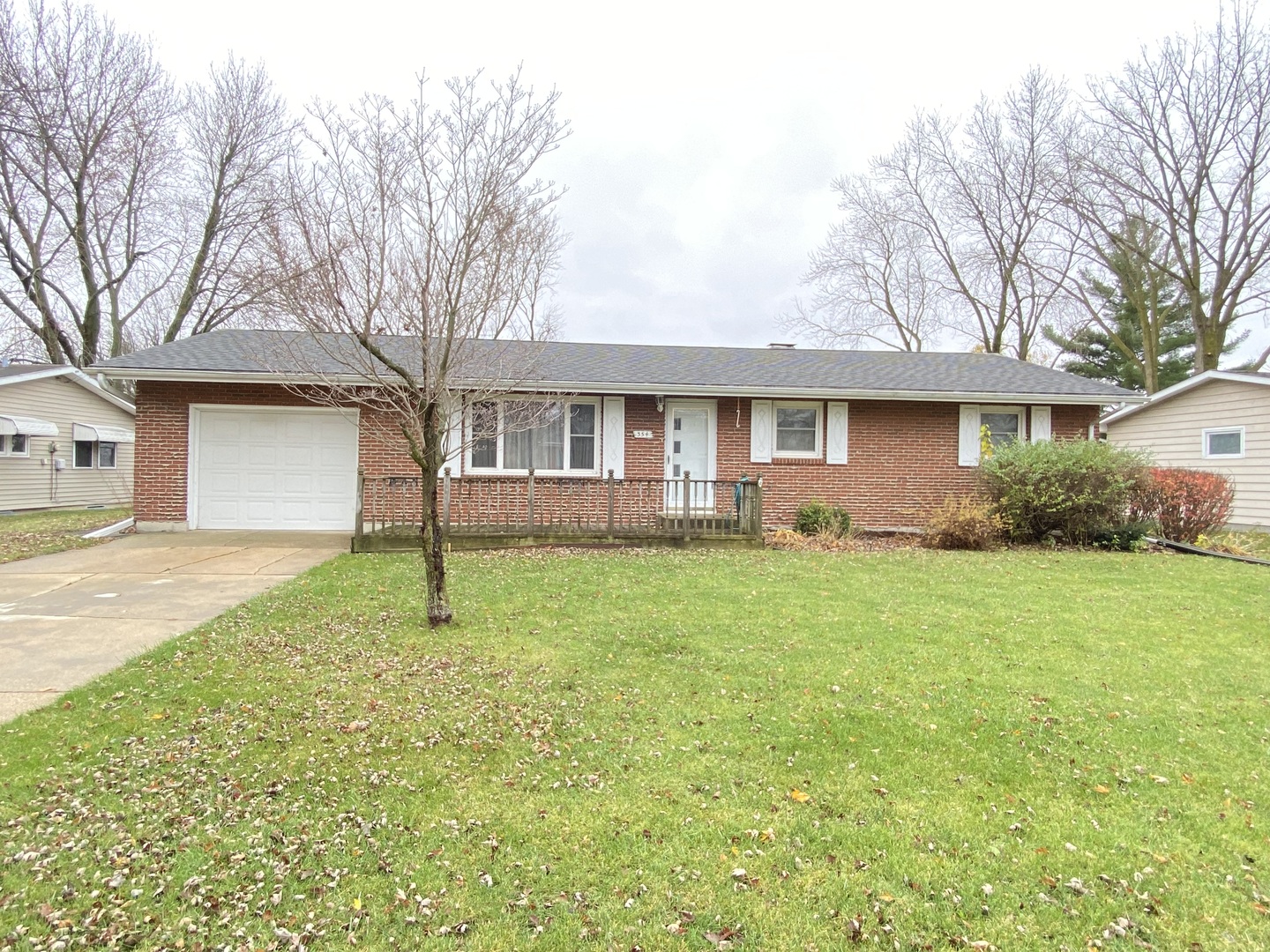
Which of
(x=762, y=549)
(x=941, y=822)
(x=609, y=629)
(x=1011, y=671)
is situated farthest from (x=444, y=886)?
(x=762, y=549)

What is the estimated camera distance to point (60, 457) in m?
17.2

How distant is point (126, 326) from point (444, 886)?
3048 cm

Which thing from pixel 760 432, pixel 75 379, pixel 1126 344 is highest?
pixel 1126 344

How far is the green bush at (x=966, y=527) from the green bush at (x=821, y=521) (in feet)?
4.54

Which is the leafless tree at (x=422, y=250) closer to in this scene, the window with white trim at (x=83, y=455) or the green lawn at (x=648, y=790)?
the green lawn at (x=648, y=790)

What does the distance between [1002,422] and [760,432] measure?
190 inches

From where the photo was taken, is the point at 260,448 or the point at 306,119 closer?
the point at 306,119

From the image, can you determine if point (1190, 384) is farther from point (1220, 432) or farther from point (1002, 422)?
point (1002, 422)

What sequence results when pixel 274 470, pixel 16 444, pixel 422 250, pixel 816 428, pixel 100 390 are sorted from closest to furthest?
pixel 422 250
pixel 274 470
pixel 816 428
pixel 16 444
pixel 100 390

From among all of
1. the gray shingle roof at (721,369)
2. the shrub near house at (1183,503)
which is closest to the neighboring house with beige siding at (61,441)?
the gray shingle roof at (721,369)

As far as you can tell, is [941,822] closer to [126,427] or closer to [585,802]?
[585,802]

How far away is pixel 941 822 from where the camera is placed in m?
2.82

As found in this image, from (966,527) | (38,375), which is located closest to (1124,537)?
(966,527)

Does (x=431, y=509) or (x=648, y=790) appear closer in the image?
(x=648, y=790)
